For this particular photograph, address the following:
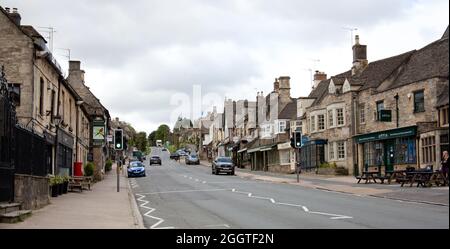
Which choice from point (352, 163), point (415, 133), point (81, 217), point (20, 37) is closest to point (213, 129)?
point (352, 163)

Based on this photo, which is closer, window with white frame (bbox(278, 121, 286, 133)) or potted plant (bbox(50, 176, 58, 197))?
potted plant (bbox(50, 176, 58, 197))

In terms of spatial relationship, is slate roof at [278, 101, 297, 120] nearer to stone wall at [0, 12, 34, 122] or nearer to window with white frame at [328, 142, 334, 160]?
window with white frame at [328, 142, 334, 160]

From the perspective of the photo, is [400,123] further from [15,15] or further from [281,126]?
[281,126]

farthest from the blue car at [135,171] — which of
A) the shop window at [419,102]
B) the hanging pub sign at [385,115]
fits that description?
the shop window at [419,102]

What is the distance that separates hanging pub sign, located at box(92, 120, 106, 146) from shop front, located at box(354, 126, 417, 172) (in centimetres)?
2182

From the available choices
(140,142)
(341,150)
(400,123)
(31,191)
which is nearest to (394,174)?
(400,123)

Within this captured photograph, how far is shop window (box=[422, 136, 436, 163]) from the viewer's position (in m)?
31.7

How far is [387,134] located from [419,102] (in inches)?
166

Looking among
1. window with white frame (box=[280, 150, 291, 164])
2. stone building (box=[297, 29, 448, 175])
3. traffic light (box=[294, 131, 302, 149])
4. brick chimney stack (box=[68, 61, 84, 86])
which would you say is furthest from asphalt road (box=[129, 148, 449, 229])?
brick chimney stack (box=[68, 61, 84, 86])

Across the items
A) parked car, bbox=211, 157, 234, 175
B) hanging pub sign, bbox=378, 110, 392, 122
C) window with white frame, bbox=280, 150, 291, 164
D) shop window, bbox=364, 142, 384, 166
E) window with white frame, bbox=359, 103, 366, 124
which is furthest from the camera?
window with white frame, bbox=280, 150, 291, 164

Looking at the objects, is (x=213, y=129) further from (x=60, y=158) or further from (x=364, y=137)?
(x=60, y=158)

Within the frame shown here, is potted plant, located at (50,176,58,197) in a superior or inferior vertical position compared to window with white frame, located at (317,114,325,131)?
inferior
